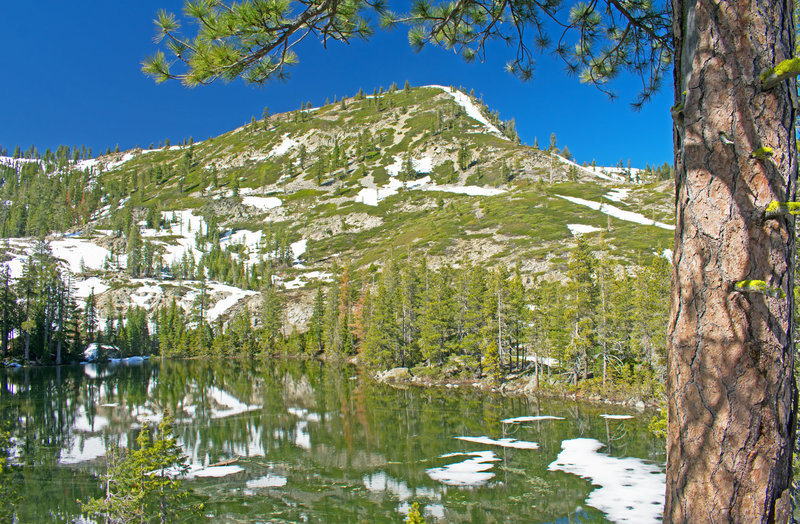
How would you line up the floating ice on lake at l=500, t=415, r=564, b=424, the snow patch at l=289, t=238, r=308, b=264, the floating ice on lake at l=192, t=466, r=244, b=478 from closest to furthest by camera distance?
the floating ice on lake at l=192, t=466, r=244, b=478, the floating ice on lake at l=500, t=415, r=564, b=424, the snow patch at l=289, t=238, r=308, b=264

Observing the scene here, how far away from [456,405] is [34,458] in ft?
70.9

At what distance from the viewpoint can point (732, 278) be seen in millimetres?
2492

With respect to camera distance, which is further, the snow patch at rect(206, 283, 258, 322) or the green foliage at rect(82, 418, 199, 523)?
the snow patch at rect(206, 283, 258, 322)

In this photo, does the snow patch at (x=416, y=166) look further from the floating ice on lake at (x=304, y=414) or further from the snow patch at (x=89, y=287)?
the floating ice on lake at (x=304, y=414)

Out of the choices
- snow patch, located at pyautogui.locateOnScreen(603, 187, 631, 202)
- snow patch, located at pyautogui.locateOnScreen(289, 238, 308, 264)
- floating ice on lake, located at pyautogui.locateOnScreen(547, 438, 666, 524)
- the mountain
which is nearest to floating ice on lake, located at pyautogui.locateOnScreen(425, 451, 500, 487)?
floating ice on lake, located at pyautogui.locateOnScreen(547, 438, 666, 524)

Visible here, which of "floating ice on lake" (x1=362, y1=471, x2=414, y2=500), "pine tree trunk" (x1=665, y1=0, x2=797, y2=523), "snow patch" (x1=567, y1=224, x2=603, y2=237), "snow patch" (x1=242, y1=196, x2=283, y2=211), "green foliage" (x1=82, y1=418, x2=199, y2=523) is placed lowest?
"floating ice on lake" (x1=362, y1=471, x2=414, y2=500)

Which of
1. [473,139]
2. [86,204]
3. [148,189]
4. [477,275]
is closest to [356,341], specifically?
[477,275]

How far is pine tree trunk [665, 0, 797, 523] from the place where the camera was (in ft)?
7.92

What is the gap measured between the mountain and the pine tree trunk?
55779 millimetres

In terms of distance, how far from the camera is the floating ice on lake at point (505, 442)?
2000 cm

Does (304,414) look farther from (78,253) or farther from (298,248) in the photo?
(78,253)

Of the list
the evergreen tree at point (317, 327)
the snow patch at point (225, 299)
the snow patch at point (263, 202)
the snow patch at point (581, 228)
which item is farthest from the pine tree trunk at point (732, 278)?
the snow patch at point (263, 202)

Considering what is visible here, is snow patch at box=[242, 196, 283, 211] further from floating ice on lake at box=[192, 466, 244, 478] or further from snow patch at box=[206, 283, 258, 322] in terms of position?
floating ice on lake at box=[192, 466, 244, 478]

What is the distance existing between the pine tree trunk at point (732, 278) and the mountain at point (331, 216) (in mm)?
55779
